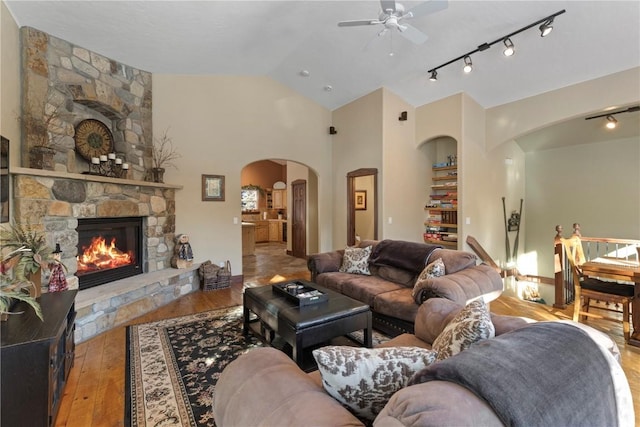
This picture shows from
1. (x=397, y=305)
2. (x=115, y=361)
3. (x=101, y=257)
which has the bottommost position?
(x=115, y=361)

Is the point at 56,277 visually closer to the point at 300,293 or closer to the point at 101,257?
the point at 101,257

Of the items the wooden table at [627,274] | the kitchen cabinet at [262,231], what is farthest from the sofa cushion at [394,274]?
the kitchen cabinet at [262,231]

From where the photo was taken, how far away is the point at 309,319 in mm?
2340

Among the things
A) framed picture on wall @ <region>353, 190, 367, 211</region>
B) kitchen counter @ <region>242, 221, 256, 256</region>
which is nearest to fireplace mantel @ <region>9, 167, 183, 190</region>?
kitchen counter @ <region>242, 221, 256, 256</region>

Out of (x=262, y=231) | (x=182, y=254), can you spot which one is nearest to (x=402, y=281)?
(x=182, y=254)

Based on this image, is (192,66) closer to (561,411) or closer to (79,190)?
(79,190)

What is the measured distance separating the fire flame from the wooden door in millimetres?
4279

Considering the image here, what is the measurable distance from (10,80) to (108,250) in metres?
2.09

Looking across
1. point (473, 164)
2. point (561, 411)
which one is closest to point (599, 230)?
point (473, 164)

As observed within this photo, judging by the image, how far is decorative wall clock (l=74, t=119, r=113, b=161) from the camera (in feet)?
12.6

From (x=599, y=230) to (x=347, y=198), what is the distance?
527 cm

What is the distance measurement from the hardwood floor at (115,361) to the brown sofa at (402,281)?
45.6 inches

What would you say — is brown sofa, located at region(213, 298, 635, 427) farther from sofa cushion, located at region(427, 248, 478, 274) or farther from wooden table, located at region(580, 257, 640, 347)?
wooden table, located at region(580, 257, 640, 347)

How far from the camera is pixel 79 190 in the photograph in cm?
334
